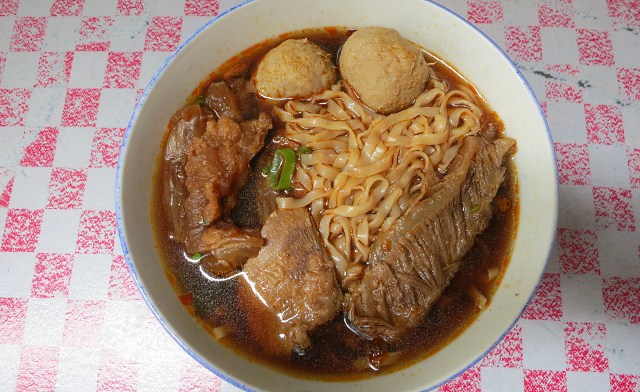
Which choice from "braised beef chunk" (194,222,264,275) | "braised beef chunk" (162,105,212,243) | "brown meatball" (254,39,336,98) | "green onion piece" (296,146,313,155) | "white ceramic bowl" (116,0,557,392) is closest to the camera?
"white ceramic bowl" (116,0,557,392)

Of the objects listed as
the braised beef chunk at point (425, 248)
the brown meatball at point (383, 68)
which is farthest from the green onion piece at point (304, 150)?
the braised beef chunk at point (425, 248)

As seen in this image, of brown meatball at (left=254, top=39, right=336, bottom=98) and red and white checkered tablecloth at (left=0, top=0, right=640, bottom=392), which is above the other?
brown meatball at (left=254, top=39, right=336, bottom=98)

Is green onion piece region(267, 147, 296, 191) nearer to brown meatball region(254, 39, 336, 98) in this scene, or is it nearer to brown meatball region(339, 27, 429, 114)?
brown meatball region(254, 39, 336, 98)

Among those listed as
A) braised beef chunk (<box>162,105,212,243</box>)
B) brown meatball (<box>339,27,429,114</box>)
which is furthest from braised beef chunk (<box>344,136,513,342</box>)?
braised beef chunk (<box>162,105,212,243</box>)

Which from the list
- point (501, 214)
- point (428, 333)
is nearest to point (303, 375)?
point (428, 333)

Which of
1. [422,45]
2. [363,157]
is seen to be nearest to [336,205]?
[363,157]

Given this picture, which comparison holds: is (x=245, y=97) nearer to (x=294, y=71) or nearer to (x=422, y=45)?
(x=294, y=71)

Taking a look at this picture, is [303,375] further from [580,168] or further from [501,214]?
[580,168]
